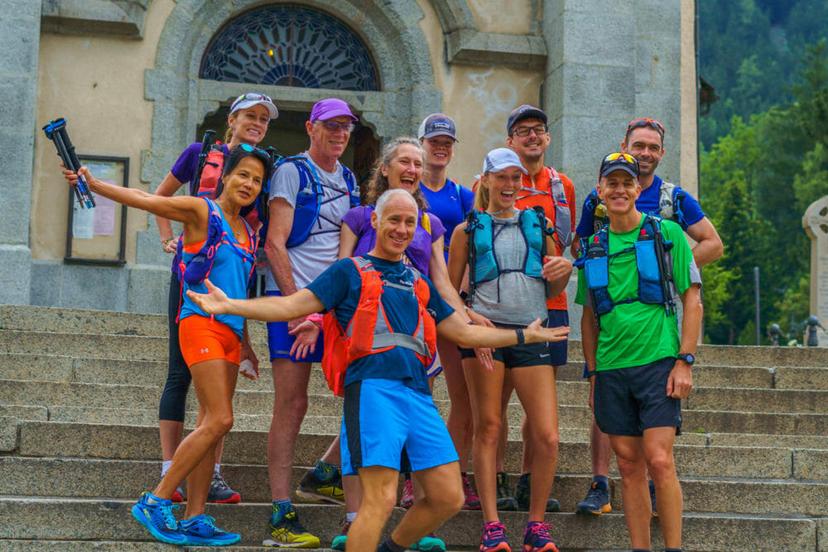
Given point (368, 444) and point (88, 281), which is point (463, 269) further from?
point (88, 281)

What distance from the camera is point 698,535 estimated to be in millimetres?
6633

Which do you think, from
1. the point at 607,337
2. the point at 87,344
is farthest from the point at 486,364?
the point at 87,344

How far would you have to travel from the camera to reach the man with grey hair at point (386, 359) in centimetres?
520

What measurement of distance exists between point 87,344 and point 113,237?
13.6 feet

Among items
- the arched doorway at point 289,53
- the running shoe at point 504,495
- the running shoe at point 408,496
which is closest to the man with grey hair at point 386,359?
the running shoe at point 408,496

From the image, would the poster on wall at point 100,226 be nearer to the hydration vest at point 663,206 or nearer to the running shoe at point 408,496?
the running shoe at point 408,496

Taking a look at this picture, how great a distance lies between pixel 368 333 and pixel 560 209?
1.77 m

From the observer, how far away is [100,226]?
43.0ft

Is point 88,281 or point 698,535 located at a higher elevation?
point 88,281

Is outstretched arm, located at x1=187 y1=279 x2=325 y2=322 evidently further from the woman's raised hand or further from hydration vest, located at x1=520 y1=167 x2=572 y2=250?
hydration vest, located at x1=520 y1=167 x2=572 y2=250

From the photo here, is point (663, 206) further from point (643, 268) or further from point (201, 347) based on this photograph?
point (201, 347)

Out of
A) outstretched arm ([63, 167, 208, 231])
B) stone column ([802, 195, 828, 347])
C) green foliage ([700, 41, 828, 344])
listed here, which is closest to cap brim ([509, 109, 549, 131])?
outstretched arm ([63, 167, 208, 231])

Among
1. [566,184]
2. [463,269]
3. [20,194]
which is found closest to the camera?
[463,269]

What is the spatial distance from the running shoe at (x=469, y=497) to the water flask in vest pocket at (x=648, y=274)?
1.43 metres
